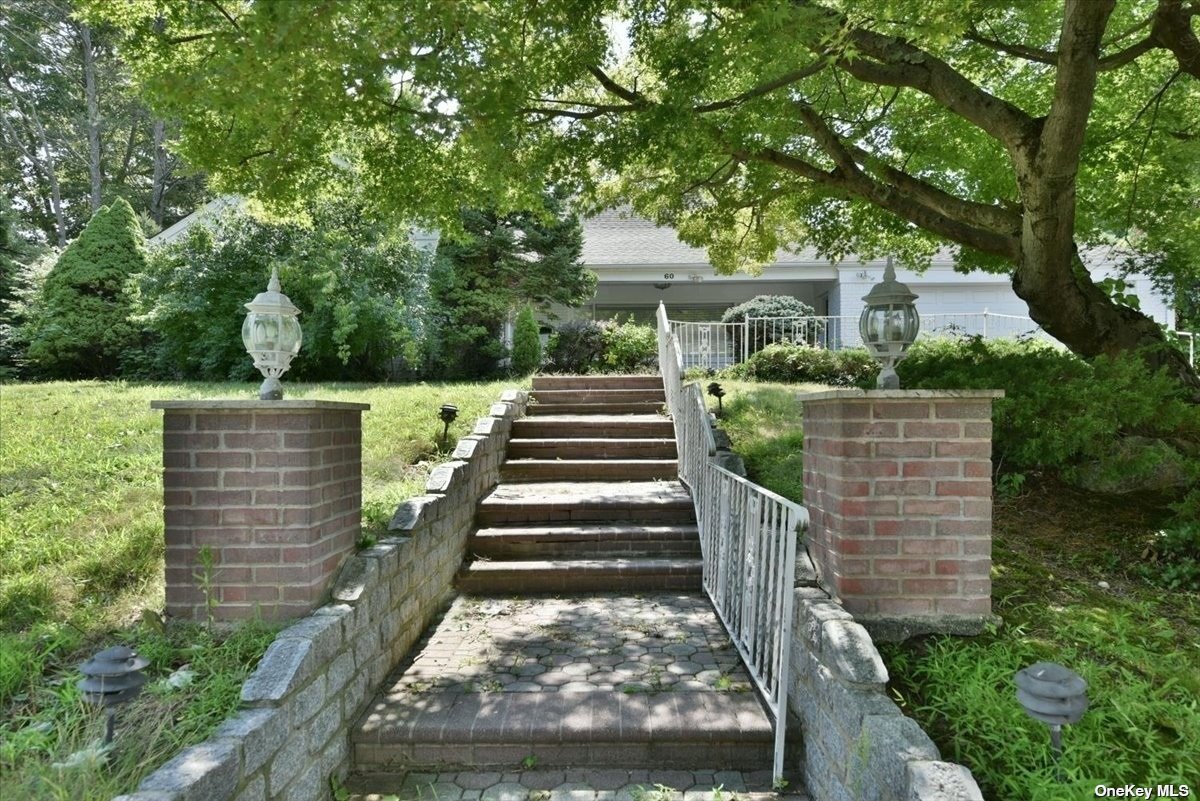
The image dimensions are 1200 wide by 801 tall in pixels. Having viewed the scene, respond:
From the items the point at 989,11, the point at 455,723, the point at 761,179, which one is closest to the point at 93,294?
the point at 761,179

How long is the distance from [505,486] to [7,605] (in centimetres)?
344

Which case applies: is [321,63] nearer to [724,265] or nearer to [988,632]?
[988,632]

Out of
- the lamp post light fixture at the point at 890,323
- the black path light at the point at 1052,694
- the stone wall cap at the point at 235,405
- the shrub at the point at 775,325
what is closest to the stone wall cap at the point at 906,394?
the lamp post light fixture at the point at 890,323

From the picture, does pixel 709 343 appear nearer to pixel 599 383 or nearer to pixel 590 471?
pixel 599 383

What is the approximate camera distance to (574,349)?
36.6ft

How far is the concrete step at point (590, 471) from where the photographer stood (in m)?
5.98

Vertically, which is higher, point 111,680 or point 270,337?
point 270,337

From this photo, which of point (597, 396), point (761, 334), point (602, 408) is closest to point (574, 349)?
point (761, 334)

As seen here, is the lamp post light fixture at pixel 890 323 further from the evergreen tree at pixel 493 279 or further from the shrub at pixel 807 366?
the evergreen tree at pixel 493 279

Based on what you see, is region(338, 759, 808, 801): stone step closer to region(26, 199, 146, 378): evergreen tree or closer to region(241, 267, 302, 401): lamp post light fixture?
region(241, 267, 302, 401): lamp post light fixture

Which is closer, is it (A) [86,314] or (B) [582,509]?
(B) [582,509]

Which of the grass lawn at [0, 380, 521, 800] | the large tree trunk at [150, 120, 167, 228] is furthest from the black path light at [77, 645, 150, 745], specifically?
the large tree trunk at [150, 120, 167, 228]

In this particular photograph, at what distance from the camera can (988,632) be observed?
2518 millimetres

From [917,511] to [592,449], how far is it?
4.03 metres
